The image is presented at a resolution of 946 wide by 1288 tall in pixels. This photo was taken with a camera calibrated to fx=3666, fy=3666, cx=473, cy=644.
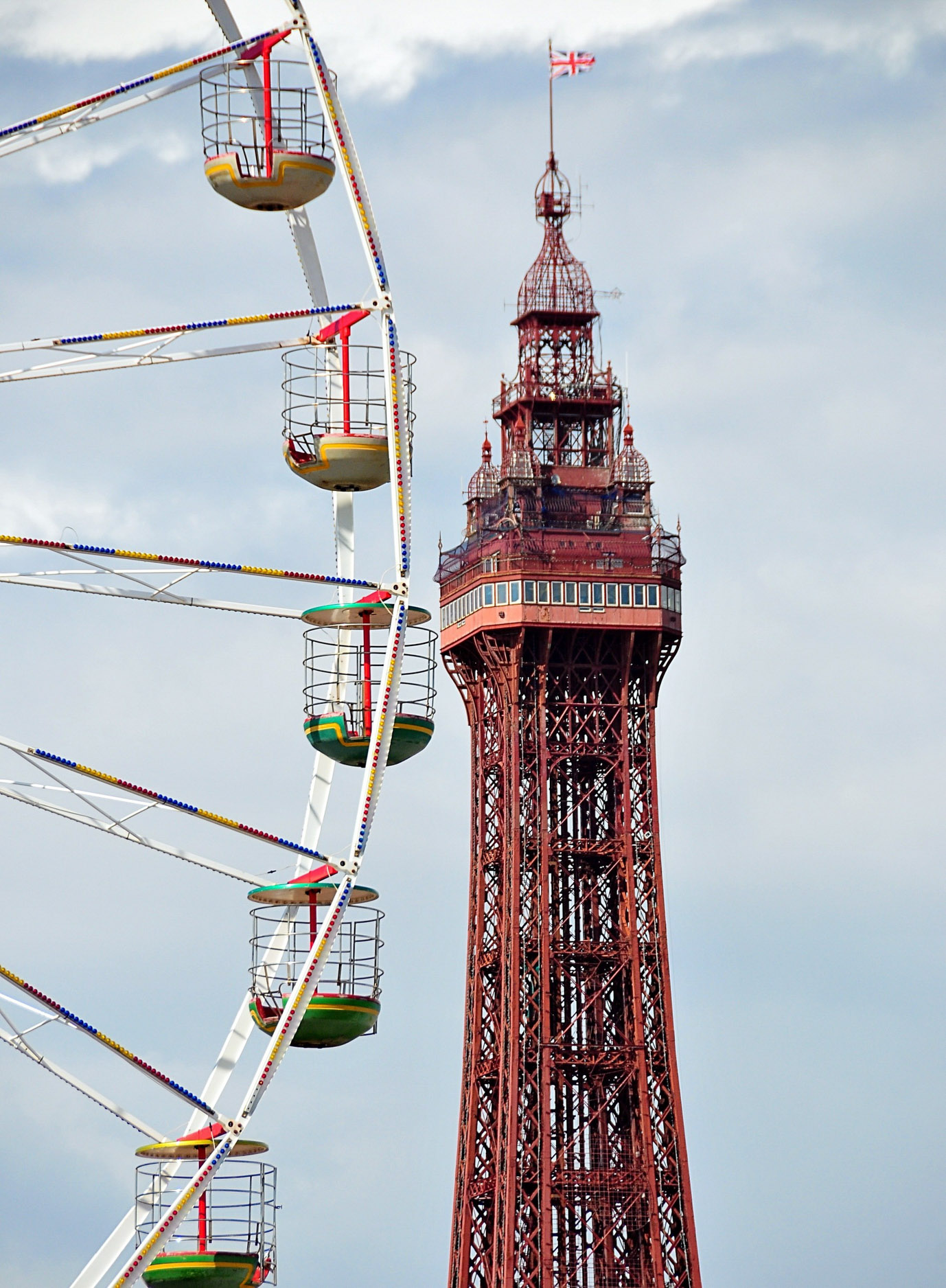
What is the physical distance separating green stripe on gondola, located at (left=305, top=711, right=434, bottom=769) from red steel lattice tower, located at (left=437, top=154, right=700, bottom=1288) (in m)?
91.2

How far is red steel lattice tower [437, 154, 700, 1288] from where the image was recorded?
559ft

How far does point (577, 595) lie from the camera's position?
582 feet

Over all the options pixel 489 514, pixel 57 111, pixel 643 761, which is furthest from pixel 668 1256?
pixel 57 111

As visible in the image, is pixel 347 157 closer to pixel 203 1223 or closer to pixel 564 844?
pixel 203 1223

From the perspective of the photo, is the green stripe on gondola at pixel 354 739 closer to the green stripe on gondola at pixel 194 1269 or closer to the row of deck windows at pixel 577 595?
the green stripe on gondola at pixel 194 1269

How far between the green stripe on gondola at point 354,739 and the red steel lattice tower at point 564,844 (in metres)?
91.2

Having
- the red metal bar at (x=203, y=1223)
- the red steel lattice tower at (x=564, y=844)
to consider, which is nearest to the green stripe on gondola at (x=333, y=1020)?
the red metal bar at (x=203, y=1223)

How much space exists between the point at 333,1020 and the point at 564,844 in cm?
9984

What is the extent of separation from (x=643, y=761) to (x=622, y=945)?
9.38 m

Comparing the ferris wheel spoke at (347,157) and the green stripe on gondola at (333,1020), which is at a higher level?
the ferris wheel spoke at (347,157)

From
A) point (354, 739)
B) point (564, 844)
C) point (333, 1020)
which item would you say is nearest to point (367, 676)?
point (354, 739)

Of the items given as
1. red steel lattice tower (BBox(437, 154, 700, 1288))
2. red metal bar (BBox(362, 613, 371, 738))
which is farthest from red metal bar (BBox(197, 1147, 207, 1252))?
red steel lattice tower (BBox(437, 154, 700, 1288))

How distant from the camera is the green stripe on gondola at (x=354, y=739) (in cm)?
7844

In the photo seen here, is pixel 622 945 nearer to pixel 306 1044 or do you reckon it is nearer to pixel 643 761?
pixel 643 761
